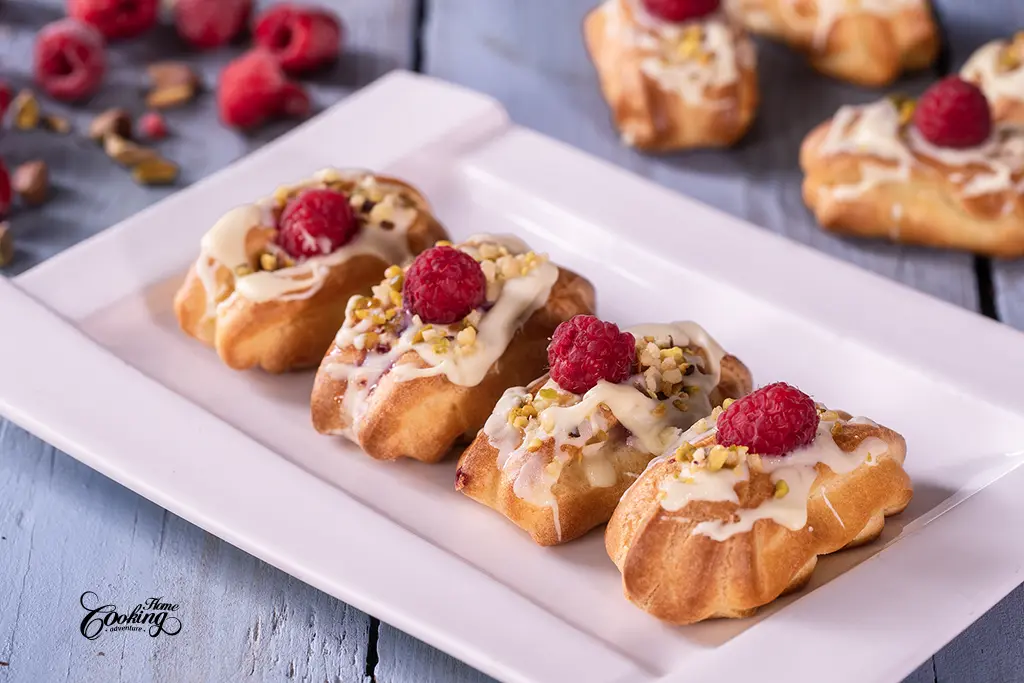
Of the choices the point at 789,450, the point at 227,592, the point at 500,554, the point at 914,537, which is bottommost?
the point at 227,592

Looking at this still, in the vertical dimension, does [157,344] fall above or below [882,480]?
below

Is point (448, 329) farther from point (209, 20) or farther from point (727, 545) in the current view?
point (209, 20)

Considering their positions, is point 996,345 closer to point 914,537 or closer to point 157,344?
point 914,537

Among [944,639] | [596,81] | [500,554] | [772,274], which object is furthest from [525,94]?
[944,639]

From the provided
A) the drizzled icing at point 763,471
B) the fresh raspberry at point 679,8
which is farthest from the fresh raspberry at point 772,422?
the fresh raspberry at point 679,8

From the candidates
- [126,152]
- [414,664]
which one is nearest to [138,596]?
[414,664]
